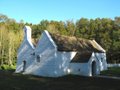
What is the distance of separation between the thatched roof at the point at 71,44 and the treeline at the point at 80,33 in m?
28.7

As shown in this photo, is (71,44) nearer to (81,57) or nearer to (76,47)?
(76,47)

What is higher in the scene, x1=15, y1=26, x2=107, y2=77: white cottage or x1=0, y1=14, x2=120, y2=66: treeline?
x1=0, y1=14, x2=120, y2=66: treeline

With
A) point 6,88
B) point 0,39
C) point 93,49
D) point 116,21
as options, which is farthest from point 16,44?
point 6,88

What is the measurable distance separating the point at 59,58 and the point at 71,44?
4441 millimetres

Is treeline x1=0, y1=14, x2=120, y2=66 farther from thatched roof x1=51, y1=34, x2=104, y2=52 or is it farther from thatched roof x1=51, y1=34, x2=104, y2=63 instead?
thatched roof x1=51, y1=34, x2=104, y2=63

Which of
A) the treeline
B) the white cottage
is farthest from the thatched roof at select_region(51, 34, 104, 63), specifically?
the treeline

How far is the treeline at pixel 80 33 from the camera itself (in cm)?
7562

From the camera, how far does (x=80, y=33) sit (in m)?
85.9

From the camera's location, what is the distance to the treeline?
75.6 metres

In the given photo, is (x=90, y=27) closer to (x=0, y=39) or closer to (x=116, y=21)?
(x=116, y=21)

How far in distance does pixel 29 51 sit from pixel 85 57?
34.3ft

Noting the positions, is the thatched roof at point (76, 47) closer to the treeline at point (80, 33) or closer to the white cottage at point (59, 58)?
the white cottage at point (59, 58)

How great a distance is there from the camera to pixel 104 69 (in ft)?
153

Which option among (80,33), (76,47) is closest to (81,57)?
(76,47)
